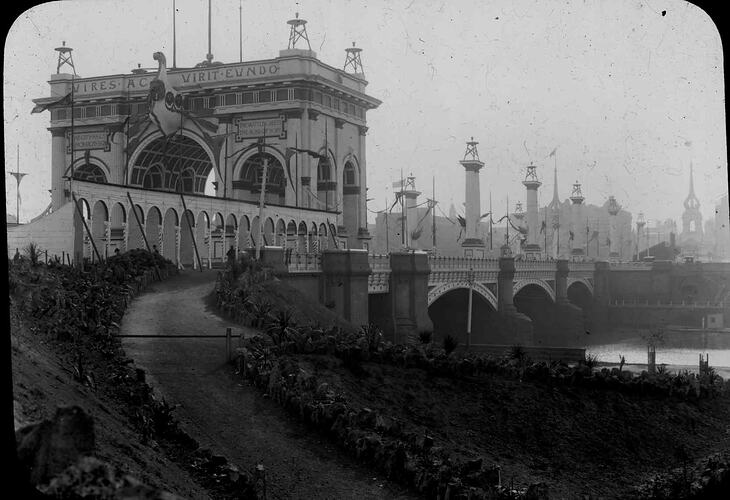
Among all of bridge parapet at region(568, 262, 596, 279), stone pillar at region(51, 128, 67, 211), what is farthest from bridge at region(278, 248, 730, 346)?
stone pillar at region(51, 128, 67, 211)

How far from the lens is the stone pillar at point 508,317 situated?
6031 centimetres

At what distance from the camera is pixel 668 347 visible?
64562 mm

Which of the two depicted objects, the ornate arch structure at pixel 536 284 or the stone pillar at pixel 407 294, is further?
the ornate arch structure at pixel 536 284

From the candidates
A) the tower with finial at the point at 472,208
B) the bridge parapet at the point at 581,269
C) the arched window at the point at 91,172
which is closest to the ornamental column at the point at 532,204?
the bridge parapet at the point at 581,269

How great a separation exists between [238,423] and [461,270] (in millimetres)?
38354

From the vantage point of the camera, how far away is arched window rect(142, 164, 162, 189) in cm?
6581

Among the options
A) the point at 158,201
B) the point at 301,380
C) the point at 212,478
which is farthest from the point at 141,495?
the point at 158,201

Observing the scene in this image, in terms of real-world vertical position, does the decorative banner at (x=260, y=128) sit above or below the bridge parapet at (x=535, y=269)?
above

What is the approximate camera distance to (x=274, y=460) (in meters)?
15.5

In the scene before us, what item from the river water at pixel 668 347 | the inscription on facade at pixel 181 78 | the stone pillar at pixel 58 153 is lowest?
the river water at pixel 668 347

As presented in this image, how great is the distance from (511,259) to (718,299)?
32.8 metres

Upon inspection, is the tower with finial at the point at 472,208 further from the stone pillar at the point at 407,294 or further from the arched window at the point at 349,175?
the stone pillar at the point at 407,294

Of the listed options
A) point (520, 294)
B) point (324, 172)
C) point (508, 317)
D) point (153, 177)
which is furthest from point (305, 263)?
point (520, 294)

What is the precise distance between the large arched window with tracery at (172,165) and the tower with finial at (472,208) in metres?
22.3
